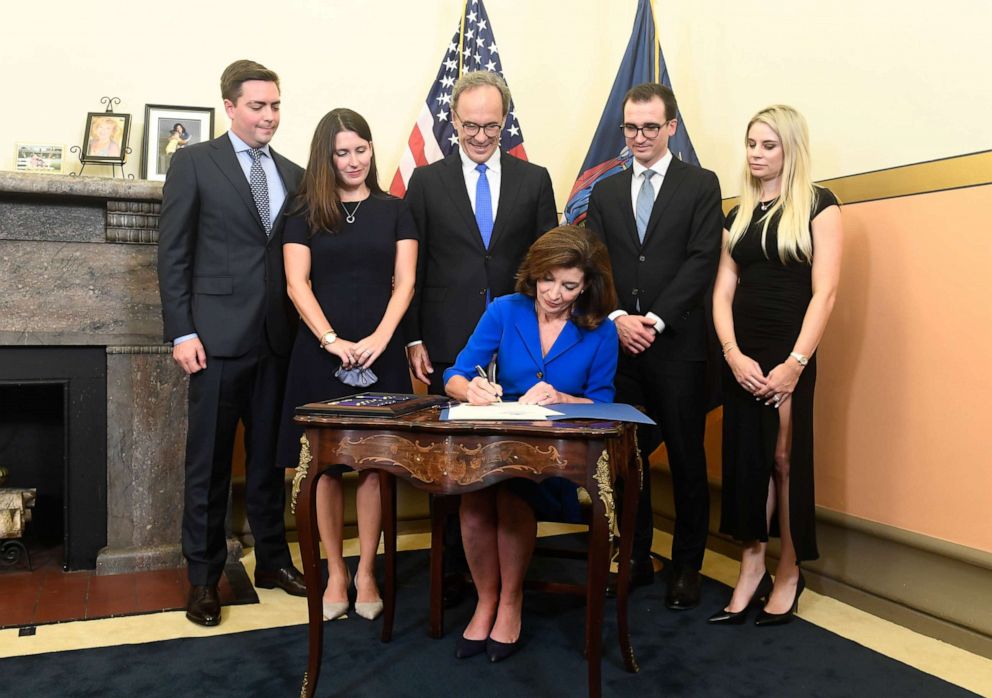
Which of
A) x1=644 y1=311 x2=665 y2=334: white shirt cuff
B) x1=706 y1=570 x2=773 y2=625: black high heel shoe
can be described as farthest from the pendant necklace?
x1=706 y1=570 x2=773 y2=625: black high heel shoe

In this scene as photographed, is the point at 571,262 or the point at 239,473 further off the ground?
the point at 571,262

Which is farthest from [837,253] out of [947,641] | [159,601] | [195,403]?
[159,601]

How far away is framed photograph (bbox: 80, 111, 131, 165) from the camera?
12.2 feet

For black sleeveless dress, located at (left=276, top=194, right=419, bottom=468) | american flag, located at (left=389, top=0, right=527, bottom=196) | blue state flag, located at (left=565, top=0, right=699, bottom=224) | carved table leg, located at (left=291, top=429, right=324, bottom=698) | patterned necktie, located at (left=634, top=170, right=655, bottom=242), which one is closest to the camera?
carved table leg, located at (left=291, top=429, right=324, bottom=698)

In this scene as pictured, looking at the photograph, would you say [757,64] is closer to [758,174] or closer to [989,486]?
[758,174]

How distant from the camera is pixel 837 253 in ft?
9.79

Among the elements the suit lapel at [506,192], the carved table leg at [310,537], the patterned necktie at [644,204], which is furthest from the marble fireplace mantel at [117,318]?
the patterned necktie at [644,204]

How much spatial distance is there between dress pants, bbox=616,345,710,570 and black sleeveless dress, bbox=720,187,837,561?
0.54ft

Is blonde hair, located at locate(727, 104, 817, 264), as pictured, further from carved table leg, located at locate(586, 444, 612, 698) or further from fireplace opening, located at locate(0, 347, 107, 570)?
fireplace opening, located at locate(0, 347, 107, 570)

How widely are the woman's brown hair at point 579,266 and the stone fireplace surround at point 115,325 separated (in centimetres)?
163

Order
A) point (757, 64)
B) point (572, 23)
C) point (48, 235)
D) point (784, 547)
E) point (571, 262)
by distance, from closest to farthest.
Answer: point (571, 262) → point (784, 547) → point (48, 235) → point (757, 64) → point (572, 23)

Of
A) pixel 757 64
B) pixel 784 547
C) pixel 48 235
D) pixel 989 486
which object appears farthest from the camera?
pixel 757 64

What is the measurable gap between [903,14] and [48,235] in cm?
318

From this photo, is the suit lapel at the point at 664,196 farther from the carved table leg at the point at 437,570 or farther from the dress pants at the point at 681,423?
the carved table leg at the point at 437,570
